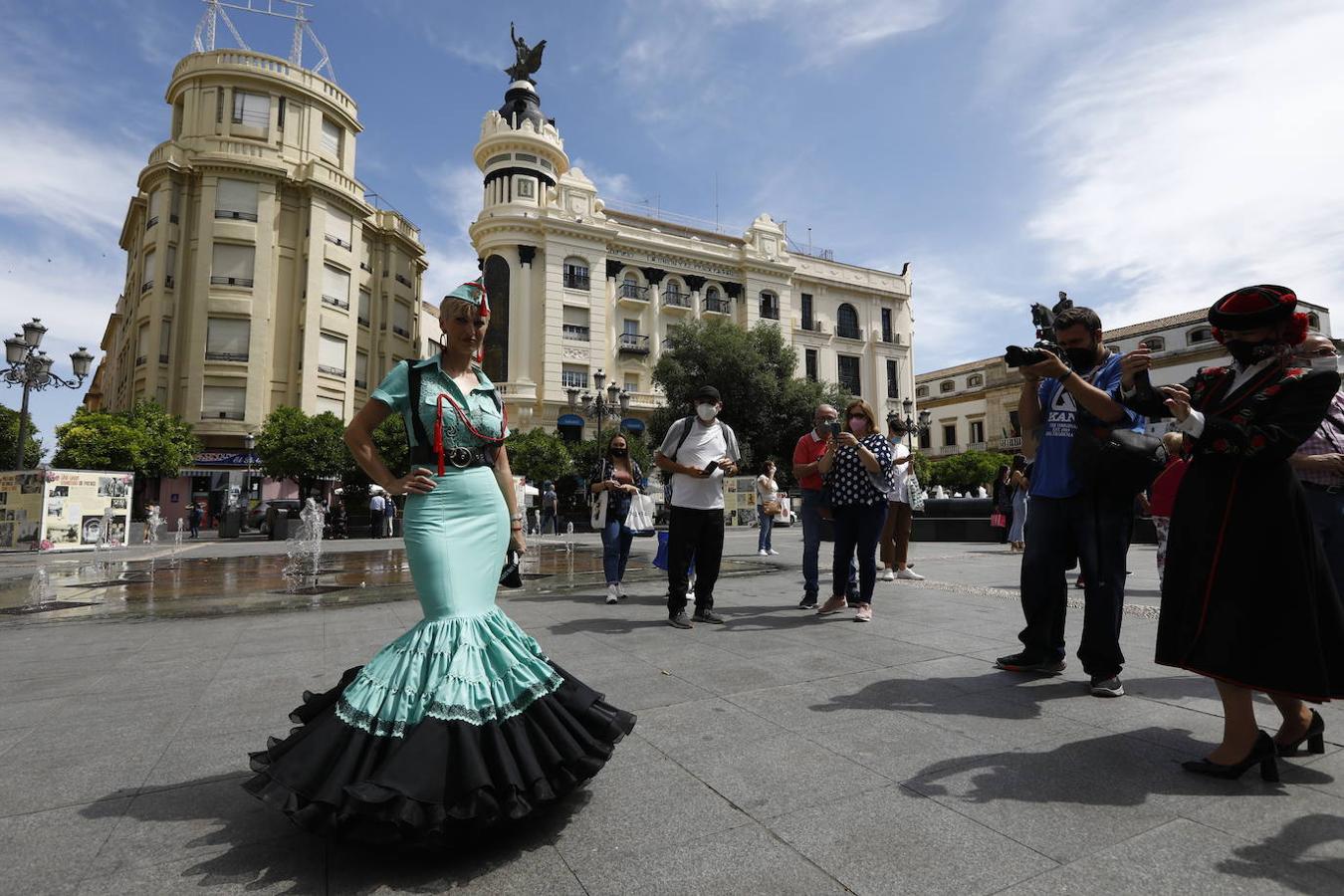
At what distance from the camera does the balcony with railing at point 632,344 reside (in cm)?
3997

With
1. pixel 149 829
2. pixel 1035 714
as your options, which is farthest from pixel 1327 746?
pixel 149 829

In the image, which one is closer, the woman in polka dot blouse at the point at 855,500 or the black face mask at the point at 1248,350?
the black face mask at the point at 1248,350

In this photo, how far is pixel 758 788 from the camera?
2340 millimetres

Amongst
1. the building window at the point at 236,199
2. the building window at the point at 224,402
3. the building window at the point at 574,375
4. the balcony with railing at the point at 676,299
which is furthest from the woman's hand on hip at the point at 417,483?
the balcony with railing at the point at 676,299

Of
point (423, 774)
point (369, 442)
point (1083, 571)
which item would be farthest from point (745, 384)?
point (423, 774)

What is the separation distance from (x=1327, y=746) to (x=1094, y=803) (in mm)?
1289

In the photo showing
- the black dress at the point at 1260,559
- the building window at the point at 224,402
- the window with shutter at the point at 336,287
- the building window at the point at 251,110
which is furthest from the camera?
the window with shutter at the point at 336,287

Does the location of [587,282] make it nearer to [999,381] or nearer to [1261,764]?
[1261,764]

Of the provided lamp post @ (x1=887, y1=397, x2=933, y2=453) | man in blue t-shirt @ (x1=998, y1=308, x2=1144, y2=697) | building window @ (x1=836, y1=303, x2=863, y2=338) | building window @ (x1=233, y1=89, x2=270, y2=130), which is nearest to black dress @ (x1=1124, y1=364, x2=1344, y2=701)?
man in blue t-shirt @ (x1=998, y1=308, x2=1144, y2=697)

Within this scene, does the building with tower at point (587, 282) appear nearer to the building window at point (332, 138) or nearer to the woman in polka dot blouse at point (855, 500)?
the building window at point (332, 138)

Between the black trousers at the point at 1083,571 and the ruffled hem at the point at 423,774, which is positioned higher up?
the black trousers at the point at 1083,571

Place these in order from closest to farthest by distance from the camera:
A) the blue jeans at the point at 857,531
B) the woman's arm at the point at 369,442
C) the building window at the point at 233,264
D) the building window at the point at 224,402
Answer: the woman's arm at the point at 369,442 → the blue jeans at the point at 857,531 → the building window at the point at 224,402 → the building window at the point at 233,264

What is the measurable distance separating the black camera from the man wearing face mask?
0.96 metres

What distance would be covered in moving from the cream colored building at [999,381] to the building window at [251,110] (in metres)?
44.7
